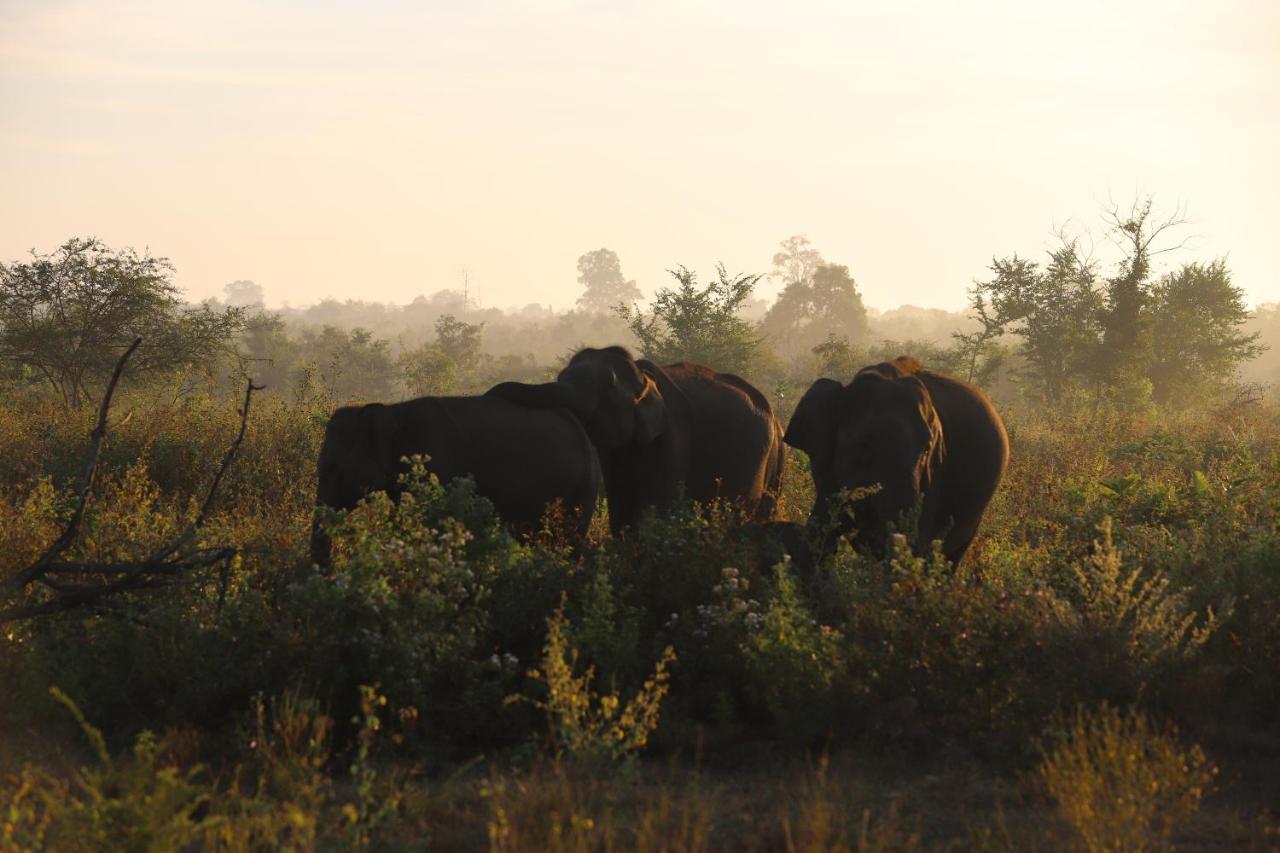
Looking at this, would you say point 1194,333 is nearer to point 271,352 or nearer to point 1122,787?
point 1122,787

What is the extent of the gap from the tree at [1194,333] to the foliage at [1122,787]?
32.0 meters

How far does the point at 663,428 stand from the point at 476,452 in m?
1.62

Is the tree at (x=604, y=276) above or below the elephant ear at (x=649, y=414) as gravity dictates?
above

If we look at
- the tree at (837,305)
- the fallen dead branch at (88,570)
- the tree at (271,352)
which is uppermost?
the tree at (837,305)

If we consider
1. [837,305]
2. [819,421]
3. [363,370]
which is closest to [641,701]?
[819,421]

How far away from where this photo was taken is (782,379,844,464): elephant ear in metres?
8.73

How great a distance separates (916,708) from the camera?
6285 millimetres

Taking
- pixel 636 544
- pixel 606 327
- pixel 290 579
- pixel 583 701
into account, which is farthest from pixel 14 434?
pixel 606 327

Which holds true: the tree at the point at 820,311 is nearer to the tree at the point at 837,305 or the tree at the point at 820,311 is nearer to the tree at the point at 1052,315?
the tree at the point at 837,305

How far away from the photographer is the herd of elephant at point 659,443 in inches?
334

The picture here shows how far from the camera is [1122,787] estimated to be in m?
4.90

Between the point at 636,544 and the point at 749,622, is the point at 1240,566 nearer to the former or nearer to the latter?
the point at 749,622

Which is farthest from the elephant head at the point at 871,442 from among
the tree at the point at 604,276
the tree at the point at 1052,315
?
the tree at the point at 604,276

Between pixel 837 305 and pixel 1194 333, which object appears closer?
pixel 1194 333
